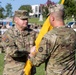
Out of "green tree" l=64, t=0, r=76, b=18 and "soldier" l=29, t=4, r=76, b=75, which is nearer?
"soldier" l=29, t=4, r=76, b=75

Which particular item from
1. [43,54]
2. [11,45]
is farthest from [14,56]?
[43,54]

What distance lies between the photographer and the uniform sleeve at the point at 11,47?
603 centimetres

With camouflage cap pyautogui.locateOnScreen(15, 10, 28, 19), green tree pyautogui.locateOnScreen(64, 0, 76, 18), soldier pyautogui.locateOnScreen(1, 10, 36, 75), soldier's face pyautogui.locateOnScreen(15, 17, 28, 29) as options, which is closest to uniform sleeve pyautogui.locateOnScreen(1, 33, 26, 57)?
soldier pyautogui.locateOnScreen(1, 10, 36, 75)

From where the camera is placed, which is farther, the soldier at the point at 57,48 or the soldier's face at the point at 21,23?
the soldier's face at the point at 21,23

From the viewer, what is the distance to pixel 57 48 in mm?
5043

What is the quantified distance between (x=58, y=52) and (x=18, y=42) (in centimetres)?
133

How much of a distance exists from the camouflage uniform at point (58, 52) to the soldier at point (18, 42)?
103 cm

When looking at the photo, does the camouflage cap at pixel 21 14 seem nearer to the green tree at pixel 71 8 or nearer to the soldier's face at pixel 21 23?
the soldier's face at pixel 21 23

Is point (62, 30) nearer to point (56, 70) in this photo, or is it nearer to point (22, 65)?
point (56, 70)

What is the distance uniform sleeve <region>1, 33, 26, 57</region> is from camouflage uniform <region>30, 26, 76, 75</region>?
889mm

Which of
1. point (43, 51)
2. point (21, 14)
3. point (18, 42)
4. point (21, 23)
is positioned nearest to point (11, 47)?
point (18, 42)

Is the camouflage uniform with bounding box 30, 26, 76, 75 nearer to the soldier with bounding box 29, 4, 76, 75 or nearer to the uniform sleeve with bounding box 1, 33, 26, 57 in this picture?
the soldier with bounding box 29, 4, 76, 75

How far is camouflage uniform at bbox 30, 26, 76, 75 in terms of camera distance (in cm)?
499

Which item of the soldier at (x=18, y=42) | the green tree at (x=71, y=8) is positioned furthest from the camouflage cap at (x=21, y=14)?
the green tree at (x=71, y=8)
